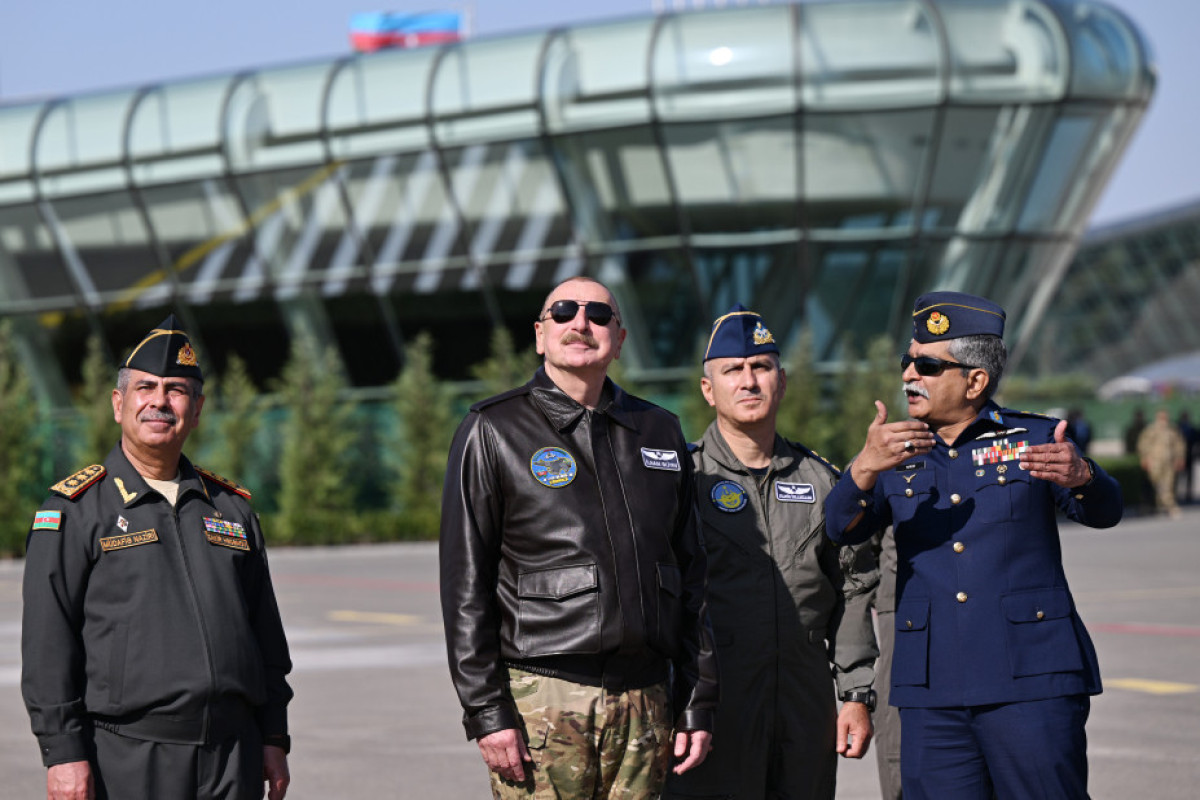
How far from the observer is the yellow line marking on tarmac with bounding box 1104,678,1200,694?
10.6m

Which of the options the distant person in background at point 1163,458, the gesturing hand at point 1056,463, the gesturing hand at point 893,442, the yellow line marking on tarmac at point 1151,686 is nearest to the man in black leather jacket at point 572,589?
the gesturing hand at point 893,442

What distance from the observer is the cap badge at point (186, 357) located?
4.63m

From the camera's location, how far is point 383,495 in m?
29.0

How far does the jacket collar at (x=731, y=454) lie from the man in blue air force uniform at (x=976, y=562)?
2.33 feet

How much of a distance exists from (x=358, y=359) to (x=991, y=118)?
12.1 meters

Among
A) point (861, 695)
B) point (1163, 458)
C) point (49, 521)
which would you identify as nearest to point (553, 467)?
point (49, 521)

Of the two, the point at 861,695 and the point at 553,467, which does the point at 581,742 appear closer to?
the point at 553,467

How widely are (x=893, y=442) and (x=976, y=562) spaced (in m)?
0.48

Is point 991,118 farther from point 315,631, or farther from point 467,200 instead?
point 315,631

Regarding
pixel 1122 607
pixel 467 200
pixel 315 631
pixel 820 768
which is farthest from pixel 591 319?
pixel 467 200

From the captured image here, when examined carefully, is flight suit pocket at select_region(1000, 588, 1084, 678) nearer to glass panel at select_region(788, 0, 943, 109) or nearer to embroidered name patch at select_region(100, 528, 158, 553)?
embroidered name patch at select_region(100, 528, 158, 553)

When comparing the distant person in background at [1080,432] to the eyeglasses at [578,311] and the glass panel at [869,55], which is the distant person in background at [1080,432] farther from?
the glass panel at [869,55]

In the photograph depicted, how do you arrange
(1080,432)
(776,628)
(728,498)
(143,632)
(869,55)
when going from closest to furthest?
(143,632) → (776,628) → (728,498) → (869,55) → (1080,432)

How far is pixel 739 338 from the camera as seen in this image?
17.8 feet
